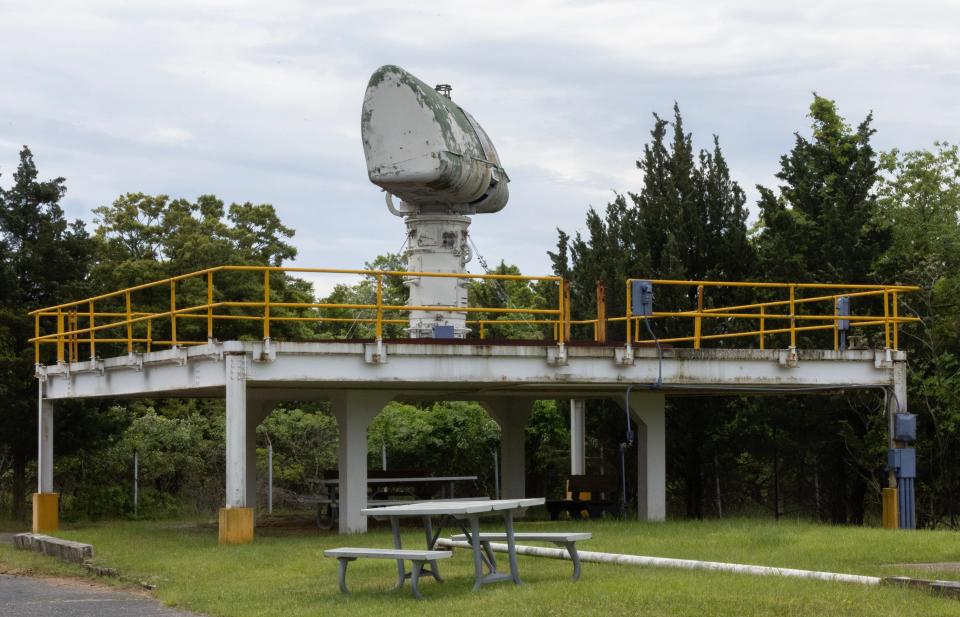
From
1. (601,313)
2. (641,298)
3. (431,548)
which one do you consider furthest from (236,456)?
(641,298)

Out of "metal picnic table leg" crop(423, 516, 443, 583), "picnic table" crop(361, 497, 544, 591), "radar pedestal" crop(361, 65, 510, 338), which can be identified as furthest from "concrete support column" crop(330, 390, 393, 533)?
"picnic table" crop(361, 497, 544, 591)

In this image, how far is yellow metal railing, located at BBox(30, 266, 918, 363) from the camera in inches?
786

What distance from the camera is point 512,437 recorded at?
27.1 metres

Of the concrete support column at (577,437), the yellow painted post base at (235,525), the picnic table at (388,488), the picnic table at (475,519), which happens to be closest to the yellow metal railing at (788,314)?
the concrete support column at (577,437)

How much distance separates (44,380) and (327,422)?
9.31 meters

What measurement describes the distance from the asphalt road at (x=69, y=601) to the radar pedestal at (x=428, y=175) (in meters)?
9.49

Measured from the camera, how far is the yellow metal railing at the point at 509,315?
20.0 metres

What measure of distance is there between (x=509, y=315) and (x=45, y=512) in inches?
701

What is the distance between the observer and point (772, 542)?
16.4m

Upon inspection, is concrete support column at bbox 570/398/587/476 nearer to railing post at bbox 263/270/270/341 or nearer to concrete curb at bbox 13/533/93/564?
railing post at bbox 263/270/270/341

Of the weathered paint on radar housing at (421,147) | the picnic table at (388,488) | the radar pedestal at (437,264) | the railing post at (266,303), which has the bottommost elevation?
the picnic table at (388,488)

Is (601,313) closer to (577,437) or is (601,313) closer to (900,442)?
(900,442)

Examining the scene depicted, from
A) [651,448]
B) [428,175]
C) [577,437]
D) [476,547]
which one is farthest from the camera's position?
[577,437]

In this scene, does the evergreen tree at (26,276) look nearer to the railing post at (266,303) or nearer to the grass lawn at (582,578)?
the grass lawn at (582,578)
